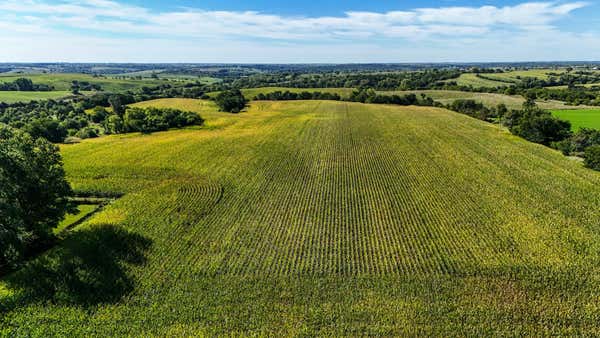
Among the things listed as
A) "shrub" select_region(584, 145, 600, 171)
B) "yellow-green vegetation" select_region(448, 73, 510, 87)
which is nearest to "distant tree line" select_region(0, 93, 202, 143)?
"shrub" select_region(584, 145, 600, 171)

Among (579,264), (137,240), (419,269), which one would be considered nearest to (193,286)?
(137,240)

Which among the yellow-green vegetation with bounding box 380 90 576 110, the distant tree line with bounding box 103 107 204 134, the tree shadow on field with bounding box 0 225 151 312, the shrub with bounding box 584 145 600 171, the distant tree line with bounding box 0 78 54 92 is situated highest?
the distant tree line with bounding box 0 78 54 92

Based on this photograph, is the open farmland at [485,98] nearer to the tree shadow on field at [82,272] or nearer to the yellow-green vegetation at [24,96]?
the yellow-green vegetation at [24,96]

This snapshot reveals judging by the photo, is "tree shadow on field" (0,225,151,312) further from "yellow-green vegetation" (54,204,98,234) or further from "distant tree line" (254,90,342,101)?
"distant tree line" (254,90,342,101)

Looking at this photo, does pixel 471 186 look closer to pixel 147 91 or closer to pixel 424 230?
pixel 424 230

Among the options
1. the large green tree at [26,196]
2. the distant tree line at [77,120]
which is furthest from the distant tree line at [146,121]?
the large green tree at [26,196]

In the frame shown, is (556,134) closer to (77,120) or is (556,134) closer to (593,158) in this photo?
(593,158)

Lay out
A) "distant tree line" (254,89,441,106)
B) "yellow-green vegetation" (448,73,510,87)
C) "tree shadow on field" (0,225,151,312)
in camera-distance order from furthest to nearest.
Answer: "yellow-green vegetation" (448,73,510,87) → "distant tree line" (254,89,441,106) → "tree shadow on field" (0,225,151,312)
